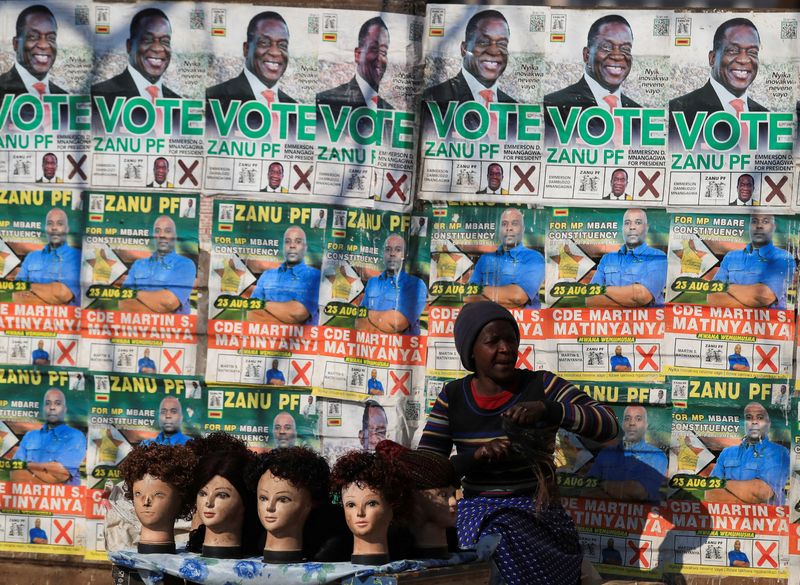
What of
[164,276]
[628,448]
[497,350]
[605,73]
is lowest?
[628,448]

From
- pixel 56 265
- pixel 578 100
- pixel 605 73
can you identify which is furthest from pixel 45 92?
pixel 605 73

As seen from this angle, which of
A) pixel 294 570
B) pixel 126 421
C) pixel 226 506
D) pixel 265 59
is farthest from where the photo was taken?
pixel 126 421

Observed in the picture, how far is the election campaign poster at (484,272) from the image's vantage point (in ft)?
18.8

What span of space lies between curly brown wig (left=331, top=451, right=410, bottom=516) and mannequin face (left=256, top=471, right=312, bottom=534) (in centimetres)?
15

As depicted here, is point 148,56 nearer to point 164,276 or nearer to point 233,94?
point 233,94

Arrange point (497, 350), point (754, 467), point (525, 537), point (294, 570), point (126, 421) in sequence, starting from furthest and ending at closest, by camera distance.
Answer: point (126, 421)
point (754, 467)
point (497, 350)
point (525, 537)
point (294, 570)

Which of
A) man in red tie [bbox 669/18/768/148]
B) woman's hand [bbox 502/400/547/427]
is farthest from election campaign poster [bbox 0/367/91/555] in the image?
man in red tie [bbox 669/18/768/148]

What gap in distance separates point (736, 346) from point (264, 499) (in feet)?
7.99

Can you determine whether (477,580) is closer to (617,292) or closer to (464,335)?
(464,335)

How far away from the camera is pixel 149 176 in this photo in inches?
233

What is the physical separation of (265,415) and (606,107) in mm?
2160

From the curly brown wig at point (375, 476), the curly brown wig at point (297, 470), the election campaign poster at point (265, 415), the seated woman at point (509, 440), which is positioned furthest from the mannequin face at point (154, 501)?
the election campaign poster at point (265, 415)

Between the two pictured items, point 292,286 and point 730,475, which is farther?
point 292,286

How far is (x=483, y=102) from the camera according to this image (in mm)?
5715
